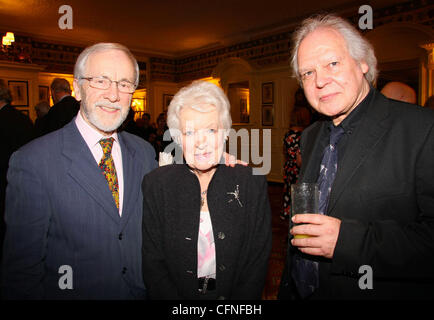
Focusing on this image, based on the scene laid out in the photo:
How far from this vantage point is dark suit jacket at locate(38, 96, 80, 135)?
3455 mm

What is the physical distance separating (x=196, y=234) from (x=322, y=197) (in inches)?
24.3

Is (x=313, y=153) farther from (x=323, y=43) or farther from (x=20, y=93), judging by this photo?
(x=20, y=93)

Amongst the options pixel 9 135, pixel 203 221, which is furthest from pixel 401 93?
pixel 9 135

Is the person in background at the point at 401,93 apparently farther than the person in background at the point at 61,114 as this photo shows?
No

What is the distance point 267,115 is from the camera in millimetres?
9281

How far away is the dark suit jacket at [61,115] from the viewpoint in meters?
3.46

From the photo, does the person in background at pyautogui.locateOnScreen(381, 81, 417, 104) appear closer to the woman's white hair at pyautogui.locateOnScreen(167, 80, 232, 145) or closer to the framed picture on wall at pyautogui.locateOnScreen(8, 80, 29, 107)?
the woman's white hair at pyautogui.locateOnScreen(167, 80, 232, 145)

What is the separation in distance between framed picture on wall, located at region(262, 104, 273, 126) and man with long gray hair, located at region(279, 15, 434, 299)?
7.74 meters

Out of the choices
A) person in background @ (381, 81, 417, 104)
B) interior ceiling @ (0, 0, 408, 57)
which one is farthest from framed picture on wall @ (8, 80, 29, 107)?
person in background @ (381, 81, 417, 104)

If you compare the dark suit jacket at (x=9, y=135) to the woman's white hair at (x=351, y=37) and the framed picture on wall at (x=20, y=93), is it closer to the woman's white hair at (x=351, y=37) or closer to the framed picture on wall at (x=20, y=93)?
the woman's white hair at (x=351, y=37)

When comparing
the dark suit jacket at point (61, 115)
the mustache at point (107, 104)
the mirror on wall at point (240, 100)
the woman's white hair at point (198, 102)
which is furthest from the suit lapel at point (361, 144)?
the mirror on wall at point (240, 100)

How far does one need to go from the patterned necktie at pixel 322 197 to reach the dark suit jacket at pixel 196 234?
0.17 meters

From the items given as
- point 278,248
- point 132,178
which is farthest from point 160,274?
point 278,248
